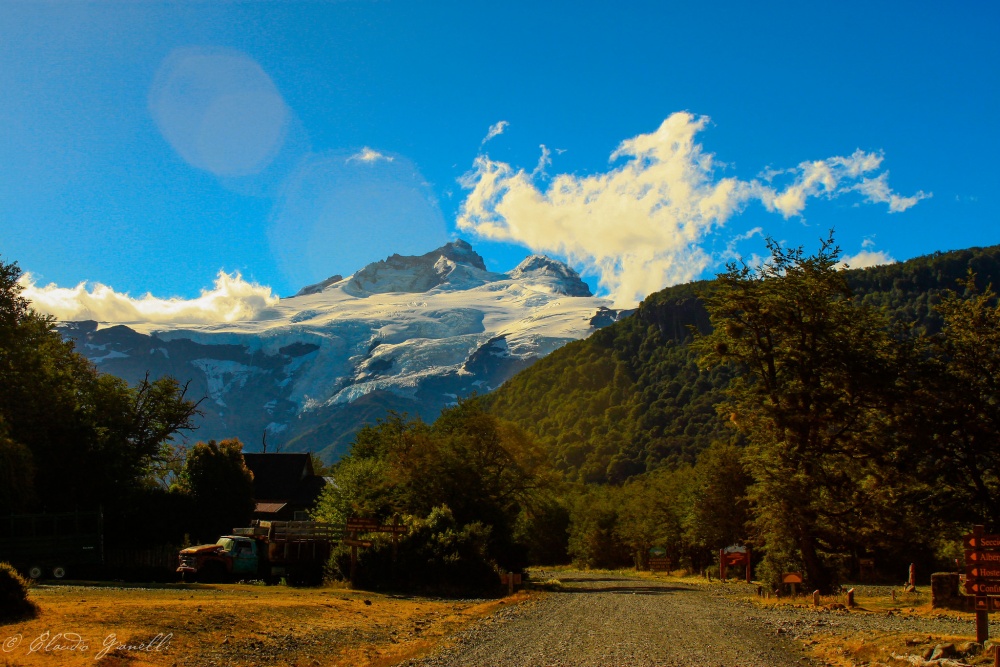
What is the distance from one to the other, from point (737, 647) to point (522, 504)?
95.8ft

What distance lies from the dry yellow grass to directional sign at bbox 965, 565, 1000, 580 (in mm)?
10308

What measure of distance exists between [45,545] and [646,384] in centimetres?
13996

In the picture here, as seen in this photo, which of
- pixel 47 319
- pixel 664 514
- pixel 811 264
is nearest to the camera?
pixel 811 264

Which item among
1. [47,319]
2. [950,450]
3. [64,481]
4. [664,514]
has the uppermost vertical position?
[47,319]

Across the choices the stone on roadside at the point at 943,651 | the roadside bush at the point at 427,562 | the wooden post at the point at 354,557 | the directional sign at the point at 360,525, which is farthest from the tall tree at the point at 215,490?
the stone on roadside at the point at 943,651

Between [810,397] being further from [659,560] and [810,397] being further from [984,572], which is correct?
[659,560]

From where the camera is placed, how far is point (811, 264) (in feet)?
96.0

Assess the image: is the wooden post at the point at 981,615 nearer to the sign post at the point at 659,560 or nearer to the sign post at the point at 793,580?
the sign post at the point at 793,580

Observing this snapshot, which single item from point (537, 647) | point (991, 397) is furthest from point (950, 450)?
point (537, 647)

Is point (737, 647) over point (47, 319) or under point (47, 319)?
under

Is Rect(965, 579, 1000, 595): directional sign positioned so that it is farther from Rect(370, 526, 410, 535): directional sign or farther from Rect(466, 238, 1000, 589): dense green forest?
Rect(370, 526, 410, 535): directional sign

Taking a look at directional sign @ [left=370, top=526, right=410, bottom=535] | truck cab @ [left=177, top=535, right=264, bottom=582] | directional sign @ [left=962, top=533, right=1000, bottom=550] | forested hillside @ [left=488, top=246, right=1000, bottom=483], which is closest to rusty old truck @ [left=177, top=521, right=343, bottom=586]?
truck cab @ [left=177, top=535, right=264, bottom=582]

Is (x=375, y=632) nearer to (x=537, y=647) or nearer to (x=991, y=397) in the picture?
(x=537, y=647)

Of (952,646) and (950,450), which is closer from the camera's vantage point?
(952,646)
